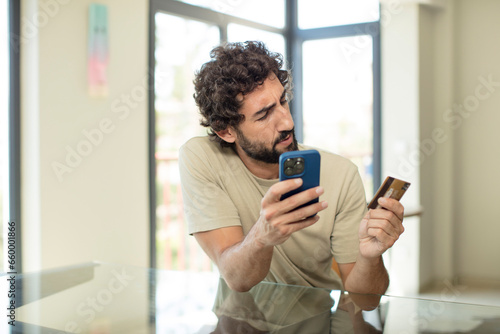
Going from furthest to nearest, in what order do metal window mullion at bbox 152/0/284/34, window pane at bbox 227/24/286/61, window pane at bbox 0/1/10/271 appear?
window pane at bbox 227/24/286/61 < metal window mullion at bbox 152/0/284/34 < window pane at bbox 0/1/10/271

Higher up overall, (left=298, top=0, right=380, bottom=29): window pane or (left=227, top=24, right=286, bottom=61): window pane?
(left=298, top=0, right=380, bottom=29): window pane

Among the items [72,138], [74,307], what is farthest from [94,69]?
[74,307]

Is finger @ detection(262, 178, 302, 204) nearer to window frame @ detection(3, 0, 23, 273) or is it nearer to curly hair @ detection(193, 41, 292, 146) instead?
curly hair @ detection(193, 41, 292, 146)

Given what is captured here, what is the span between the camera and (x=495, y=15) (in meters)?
4.29

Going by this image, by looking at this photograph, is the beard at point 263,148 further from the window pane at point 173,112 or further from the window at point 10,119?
the window pane at point 173,112

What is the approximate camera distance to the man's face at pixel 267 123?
5.08ft

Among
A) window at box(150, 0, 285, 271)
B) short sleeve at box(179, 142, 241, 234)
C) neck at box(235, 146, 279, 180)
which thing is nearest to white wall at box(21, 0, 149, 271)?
window at box(150, 0, 285, 271)

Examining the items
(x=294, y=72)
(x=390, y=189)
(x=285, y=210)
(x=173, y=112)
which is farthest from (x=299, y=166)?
(x=294, y=72)

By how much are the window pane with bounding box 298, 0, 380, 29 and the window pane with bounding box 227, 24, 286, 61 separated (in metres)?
0.27

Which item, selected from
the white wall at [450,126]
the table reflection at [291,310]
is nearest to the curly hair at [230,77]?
the table reflection at [291,310]

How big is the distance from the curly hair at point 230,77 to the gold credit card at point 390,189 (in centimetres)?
49

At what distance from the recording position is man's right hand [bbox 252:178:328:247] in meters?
1.14

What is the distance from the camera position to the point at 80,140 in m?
2.77

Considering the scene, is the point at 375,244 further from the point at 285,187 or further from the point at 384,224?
the point at 285,187
